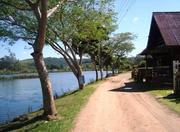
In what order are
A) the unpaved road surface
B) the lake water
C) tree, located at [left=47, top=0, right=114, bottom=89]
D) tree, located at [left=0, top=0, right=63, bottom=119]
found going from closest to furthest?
1. the unpaved road surface
2. tree, located at [left=0, top=0, right=63, bottom=119]
3. tree, located at [left=47, top=0, right=114, bottom=89]
4. the lake water

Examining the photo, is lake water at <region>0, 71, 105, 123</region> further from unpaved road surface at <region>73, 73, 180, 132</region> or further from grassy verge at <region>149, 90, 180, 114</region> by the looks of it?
grassy verge at <region>149, 90, 180, 114</region>

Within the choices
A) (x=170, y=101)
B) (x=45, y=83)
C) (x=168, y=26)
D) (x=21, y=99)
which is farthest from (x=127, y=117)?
(x=21, y=99)

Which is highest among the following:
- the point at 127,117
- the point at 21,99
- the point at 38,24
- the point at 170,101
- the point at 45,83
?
the point at 38,24

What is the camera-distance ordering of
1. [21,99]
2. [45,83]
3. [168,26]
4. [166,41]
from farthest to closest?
[21,99] → [168,26] → [166,41] → [45,83]

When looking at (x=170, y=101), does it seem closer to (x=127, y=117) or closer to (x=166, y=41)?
(x=127, y=117)

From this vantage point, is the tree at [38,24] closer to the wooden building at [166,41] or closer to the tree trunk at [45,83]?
the tree trunk at [45,83]

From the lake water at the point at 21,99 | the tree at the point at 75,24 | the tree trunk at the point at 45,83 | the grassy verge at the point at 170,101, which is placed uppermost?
the tree at the point at 75,24

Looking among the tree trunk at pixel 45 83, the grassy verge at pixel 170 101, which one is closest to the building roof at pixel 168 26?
the grassy verge at pixel 170 101

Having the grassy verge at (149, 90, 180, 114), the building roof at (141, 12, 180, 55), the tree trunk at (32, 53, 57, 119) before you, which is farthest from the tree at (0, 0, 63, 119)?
the building roof at (141, 12, 180, 55)

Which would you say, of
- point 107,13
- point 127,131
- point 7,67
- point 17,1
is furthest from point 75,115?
point 7,67

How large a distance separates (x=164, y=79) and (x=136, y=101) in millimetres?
10795

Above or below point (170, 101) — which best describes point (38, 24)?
above

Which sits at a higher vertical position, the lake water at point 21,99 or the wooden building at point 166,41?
the wooden building at point 166,41

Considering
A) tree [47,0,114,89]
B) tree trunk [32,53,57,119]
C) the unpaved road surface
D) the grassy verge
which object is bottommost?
the unpaved road surface
